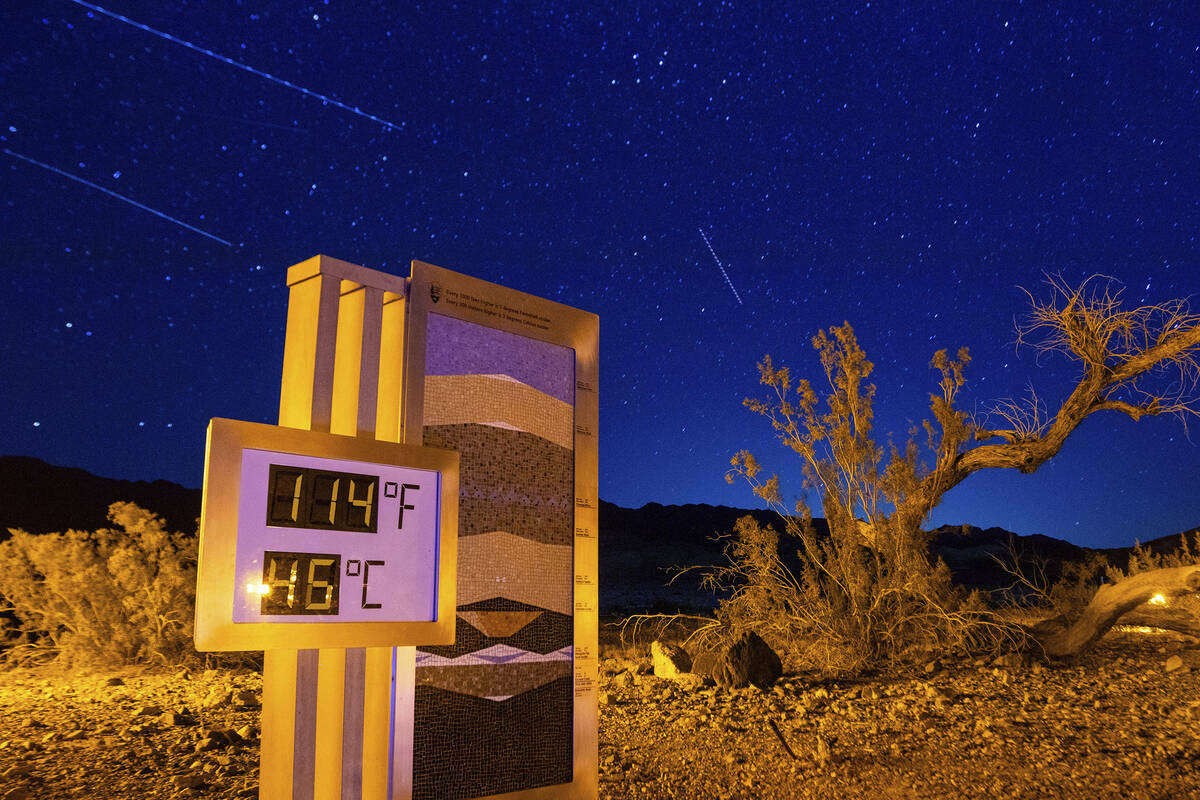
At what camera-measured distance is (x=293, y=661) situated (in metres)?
3.67

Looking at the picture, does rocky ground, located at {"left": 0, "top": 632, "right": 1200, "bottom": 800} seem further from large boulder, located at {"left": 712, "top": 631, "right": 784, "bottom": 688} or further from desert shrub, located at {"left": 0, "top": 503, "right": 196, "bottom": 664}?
desert shrub, located at {"left": 0, "top": 503, "right": 196, "bottom": 664}

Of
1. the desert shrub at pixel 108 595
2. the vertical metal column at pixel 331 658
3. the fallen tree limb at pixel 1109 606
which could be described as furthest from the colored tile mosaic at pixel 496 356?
the fallen tree limb at pixel 1109 606

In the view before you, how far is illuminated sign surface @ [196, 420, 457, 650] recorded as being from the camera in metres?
3.22

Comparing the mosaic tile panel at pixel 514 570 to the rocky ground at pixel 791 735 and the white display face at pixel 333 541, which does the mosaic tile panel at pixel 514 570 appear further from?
the rocky ground at pixel 791 735

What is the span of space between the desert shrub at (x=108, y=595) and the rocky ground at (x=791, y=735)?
75 cm

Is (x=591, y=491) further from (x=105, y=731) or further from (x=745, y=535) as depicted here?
(x=745, y=535)

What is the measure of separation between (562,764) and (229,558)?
2240mm

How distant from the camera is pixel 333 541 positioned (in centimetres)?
360

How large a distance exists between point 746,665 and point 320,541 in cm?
570

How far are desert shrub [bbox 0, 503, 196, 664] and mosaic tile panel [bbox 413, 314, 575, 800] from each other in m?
6.47

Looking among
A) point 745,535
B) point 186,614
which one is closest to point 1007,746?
point 745,535

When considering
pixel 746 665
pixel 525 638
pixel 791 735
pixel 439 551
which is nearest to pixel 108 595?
pixel 746 665

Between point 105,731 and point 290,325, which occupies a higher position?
point 290,325

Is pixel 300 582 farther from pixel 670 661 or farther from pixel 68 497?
pixel 68 497
